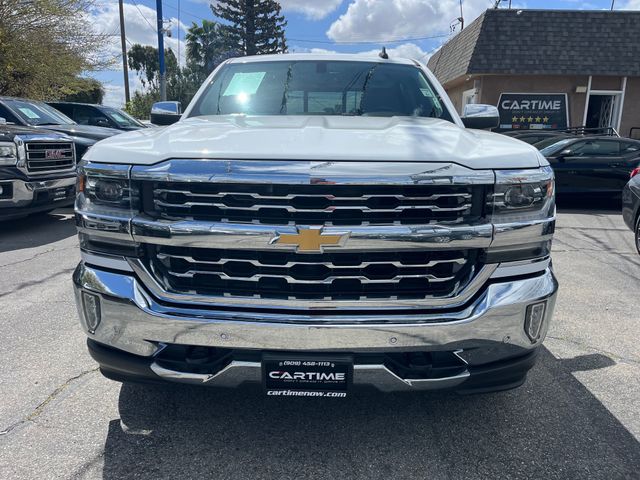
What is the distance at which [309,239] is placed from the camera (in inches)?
80.6

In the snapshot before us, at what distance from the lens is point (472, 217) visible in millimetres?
2166

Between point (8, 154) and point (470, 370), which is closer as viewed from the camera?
point (470, 370)

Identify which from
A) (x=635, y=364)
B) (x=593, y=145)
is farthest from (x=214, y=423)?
(x=593, y=145)

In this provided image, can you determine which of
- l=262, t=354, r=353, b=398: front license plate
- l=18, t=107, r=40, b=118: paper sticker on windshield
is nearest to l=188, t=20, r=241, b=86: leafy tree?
l=18, t=107, r=40, b=118: paper sticker on windshield

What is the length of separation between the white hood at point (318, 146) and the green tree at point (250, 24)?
5084 centimetres

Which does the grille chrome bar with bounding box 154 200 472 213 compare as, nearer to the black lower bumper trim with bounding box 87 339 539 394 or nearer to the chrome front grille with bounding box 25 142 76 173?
the black lower bumper trim with bounding box 87 339 539 394

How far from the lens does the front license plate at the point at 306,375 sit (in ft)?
6.91

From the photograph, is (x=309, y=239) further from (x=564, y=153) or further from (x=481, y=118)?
(x=564, y=153)

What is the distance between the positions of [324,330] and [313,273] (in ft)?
0.81

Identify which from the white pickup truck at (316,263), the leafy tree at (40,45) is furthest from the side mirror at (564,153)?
the leafy tree at (40,45)

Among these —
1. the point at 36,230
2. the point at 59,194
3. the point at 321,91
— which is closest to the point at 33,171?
the point at 59,194

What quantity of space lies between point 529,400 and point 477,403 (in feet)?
1.01

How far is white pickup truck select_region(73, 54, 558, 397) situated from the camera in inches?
81.5

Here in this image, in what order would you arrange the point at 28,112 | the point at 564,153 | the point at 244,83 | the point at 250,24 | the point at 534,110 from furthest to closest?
the point at 250,24 → the point at 534,110 → the point at 564,153 → the point at 28,112 → the point at 244,83
